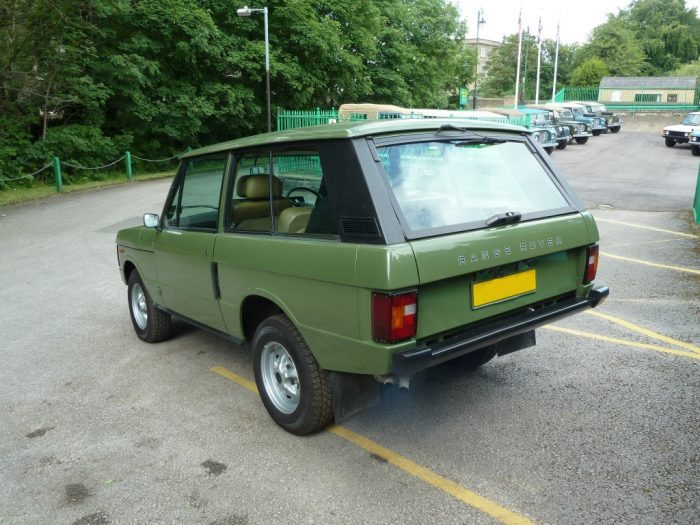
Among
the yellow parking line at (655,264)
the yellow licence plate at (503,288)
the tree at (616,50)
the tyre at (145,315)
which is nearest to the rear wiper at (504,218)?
the yellow licence plate at (503,288)

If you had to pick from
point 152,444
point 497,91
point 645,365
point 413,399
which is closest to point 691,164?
point 645,365

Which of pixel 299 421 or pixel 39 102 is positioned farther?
pixel 39 102

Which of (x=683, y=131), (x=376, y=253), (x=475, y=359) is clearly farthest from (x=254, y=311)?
(x=683, y=131)

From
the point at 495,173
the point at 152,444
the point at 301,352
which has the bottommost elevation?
the point at 152,444

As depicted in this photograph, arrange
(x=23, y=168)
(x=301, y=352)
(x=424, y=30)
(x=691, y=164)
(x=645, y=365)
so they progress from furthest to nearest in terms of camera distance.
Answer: (x=424, y=30) → (x=691, y=164) → (x=23, y=168) → (x=645, y=365) → (x=301, y=352)

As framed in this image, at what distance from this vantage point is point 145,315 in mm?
5676

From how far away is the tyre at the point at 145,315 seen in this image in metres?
5.43

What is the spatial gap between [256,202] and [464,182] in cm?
143

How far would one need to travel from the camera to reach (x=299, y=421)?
360 cm

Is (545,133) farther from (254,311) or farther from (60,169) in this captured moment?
(254,311)

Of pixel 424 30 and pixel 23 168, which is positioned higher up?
pixel 424 30

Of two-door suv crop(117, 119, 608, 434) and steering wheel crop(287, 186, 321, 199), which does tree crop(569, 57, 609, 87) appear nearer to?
two-door suv crop(117, 119, 608, 434)

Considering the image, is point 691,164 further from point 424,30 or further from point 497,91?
point 497,91

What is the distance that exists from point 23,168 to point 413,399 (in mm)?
19331
